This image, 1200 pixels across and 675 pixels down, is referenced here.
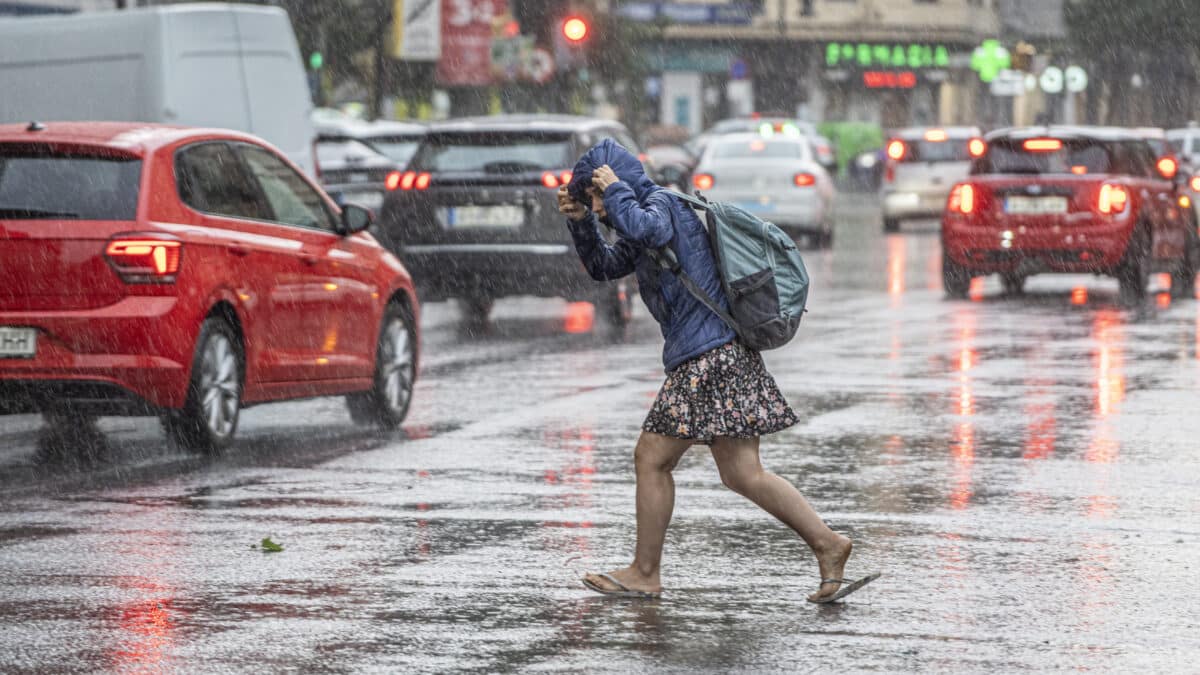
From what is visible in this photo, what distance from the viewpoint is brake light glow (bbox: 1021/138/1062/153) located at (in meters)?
21.9

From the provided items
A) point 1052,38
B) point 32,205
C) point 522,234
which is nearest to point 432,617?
point 32,205

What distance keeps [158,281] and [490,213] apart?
25.8 ft

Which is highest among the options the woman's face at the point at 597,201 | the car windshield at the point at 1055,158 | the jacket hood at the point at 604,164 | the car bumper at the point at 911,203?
the jacket hood at the point at 604,164

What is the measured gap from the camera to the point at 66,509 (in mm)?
9344

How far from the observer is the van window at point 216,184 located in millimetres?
11039

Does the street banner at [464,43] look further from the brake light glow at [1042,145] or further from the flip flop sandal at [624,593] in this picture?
the flip flop sandal at [624,593]

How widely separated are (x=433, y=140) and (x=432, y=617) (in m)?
12.0

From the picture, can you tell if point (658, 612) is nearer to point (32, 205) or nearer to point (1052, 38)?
point (32, 205)

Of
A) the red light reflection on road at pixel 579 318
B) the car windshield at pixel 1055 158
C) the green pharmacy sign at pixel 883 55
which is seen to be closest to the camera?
the red light reflection on road at pixel 579 318

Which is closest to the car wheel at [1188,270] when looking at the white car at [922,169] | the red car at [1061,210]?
the red car at [1061,210]

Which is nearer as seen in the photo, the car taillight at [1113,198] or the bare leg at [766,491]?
the bare leg at [766,491]

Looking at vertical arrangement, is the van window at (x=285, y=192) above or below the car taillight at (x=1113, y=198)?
above

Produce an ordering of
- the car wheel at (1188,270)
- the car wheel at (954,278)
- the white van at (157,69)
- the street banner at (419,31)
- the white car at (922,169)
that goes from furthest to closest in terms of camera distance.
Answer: the white car at (922,169), the street banner at (419,31), the car wheel at (1188,270), the car wheel at (954,278), the white van at (157,69)

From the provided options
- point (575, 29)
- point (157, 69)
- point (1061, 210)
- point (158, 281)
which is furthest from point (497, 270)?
point (575, 29)
